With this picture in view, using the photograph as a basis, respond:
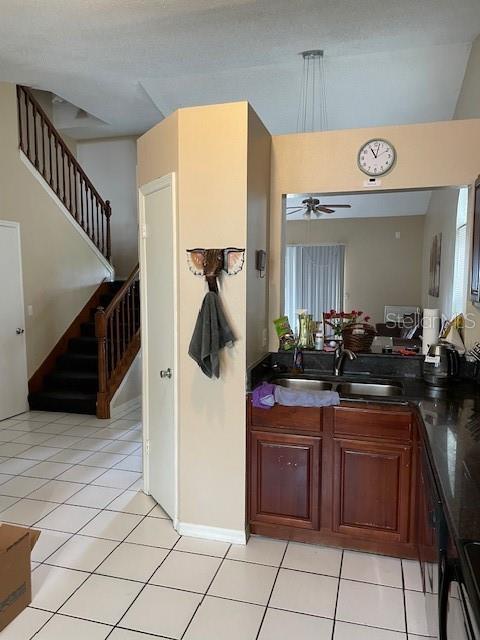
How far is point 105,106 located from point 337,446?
502 cm

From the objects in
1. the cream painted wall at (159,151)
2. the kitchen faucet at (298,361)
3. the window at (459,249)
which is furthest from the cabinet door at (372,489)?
the window at (459,249)

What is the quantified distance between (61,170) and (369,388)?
217 inches

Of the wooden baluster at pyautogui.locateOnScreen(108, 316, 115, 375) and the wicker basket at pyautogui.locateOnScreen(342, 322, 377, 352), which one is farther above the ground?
the wicker basket at pyautogui.locateOnScreen(342, 322, 377, 352)

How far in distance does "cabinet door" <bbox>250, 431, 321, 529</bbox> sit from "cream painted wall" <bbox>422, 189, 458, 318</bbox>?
101 inches

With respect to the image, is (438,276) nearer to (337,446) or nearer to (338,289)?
(338,289)

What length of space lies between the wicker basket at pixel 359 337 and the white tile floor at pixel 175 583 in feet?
4.11

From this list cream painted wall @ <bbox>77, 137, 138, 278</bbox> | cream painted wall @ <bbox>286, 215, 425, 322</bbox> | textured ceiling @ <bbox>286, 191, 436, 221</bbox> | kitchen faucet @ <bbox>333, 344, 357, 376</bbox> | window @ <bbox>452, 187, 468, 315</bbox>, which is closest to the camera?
kitchen faucet @ <bbox>333, 344, 357, 376</bbox>

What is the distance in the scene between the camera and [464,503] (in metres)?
1.36

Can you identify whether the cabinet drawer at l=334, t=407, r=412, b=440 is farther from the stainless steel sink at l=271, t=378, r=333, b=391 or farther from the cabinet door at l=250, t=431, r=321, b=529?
the stainless steel sink at l=271, t=378, r=333, b=391

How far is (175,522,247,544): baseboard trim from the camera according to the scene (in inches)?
105

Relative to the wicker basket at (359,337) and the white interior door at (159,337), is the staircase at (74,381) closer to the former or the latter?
the white interior door at (159,337)

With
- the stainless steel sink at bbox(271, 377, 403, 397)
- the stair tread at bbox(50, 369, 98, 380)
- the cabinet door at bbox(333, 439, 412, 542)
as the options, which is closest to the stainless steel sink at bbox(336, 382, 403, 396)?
the stainless steel sink at bbox(271, 377, 403, 397)

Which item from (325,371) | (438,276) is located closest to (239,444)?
(325,371)

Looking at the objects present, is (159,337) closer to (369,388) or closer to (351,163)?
(369,388)
